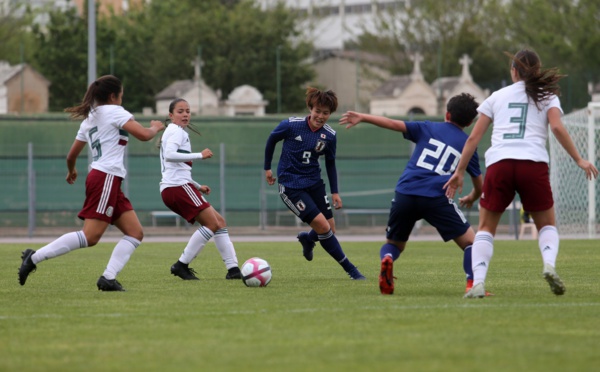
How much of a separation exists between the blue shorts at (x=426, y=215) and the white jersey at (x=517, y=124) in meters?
0.64

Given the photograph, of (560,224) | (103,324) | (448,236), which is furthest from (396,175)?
(103,324)

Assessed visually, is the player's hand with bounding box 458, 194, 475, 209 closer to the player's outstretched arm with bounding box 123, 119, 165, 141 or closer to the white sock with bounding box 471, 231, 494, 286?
the white sock with bounding box 471, 231, 494, 286

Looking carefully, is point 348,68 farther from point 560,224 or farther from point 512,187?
point 512,187

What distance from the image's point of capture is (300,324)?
7.09 metres

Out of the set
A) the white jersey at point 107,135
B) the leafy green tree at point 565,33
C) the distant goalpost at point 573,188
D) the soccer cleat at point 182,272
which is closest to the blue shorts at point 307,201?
the soccer cleat at point 182,272

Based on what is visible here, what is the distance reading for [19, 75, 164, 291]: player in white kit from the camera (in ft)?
31.1

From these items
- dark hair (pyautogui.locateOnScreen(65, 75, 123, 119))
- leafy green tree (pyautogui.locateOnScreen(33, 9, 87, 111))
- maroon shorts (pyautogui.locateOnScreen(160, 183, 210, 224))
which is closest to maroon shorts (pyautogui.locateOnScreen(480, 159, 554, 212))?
dark hair (pyautogui.locateOnScreen(65, 75, 123, 119))

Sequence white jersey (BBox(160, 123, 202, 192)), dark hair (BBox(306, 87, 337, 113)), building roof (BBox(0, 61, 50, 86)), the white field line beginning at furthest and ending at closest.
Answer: building roof (BBox(0, 61, 50, 86)) < white jersey (BBox(160, 123, 202, 192)) < dark hair (BBox(306, 87, 337, 113)) < the white field line

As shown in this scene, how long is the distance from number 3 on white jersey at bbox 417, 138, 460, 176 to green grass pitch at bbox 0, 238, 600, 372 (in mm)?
1052

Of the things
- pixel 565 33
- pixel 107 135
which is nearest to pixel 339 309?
pixel 107 135

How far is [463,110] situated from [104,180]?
3.09 meters

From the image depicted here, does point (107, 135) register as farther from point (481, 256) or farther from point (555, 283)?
point (555, 283)

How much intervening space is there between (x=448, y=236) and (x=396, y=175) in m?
18.8

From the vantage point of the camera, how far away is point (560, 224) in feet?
80.2
